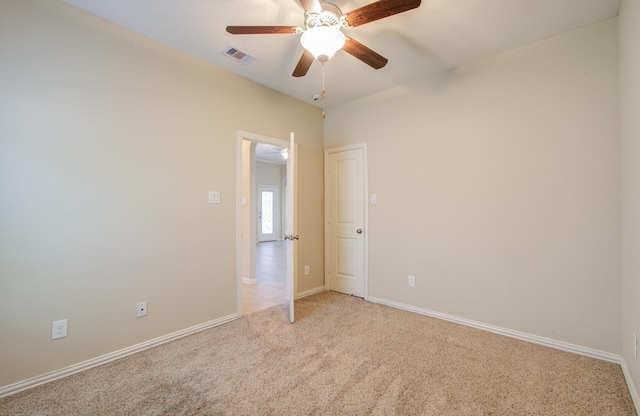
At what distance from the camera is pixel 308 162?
154 inches

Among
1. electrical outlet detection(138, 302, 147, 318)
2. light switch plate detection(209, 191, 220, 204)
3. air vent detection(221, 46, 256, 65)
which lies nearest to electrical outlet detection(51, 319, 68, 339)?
electrical outlet detection(138, 302, 147, 318)

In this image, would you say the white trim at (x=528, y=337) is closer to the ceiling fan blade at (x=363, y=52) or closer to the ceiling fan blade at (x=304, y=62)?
the ceiling fan blade at (x=363, y=52)

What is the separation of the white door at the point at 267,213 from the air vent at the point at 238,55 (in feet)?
22.9

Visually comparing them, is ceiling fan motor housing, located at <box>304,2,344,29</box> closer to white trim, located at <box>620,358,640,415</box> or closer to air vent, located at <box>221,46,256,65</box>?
air vent, located at <box>221,46,256,65</box>

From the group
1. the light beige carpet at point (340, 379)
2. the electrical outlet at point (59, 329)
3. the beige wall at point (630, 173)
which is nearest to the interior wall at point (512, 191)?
the beige wall at point (630, 173)

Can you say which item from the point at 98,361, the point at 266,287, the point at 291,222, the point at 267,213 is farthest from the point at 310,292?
the point at 267,213

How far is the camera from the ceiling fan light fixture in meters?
1.73

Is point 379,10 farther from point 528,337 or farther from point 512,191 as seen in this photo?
point 528,337

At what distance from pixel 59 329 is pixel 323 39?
8.89ft

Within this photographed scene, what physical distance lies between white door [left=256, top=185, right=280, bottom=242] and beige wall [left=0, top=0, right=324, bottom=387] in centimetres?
681

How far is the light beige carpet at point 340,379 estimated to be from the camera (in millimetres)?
1685

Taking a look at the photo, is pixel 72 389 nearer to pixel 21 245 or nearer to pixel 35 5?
pixel 21 245

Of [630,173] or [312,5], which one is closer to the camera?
[312,5]

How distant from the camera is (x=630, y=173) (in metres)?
1.85
